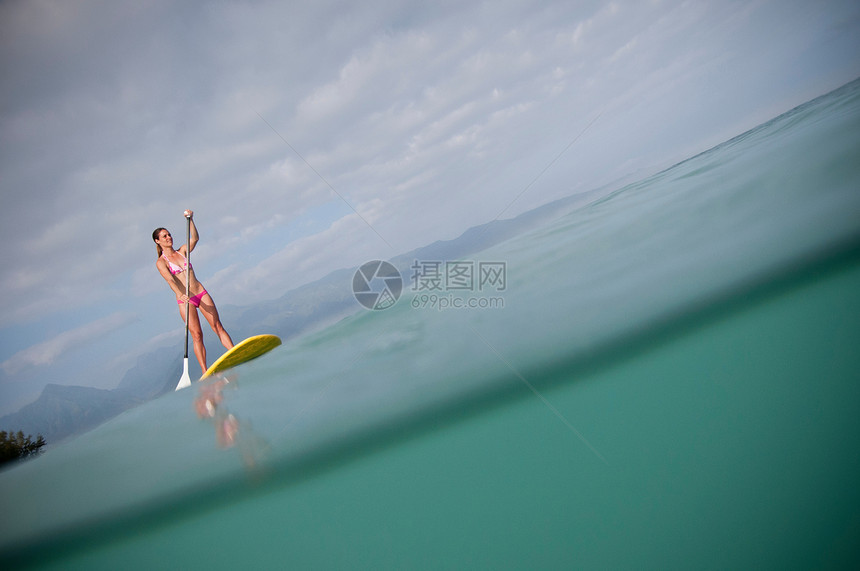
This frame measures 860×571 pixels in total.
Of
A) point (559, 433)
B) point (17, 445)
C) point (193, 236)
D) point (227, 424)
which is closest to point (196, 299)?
point (193, 236)

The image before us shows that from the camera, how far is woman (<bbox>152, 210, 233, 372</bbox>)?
19.5 ft

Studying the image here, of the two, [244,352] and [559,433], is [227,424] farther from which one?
[559,433]

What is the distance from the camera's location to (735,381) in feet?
8.79

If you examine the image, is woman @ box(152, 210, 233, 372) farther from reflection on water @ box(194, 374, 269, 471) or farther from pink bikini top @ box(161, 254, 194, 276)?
reflection on water @ box(194, 374, 269, 471)

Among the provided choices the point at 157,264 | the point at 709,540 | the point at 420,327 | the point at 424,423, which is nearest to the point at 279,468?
the point at 424,423

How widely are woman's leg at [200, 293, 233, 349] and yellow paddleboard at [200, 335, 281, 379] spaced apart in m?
0.36

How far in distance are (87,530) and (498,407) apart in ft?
12.8

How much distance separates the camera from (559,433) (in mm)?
2928

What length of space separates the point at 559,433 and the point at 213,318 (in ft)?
18.8

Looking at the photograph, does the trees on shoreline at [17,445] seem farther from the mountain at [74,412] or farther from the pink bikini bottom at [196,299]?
the pink bikini bottom at [196,299]

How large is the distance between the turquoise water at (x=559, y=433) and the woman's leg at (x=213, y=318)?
753 millimetres

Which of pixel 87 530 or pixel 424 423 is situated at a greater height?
pixel 87 530

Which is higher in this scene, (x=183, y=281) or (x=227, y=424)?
(x=183, y=281)

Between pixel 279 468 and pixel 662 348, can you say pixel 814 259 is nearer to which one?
pixel 662 348
